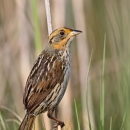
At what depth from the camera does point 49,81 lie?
258 cm

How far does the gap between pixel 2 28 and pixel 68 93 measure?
92 cm

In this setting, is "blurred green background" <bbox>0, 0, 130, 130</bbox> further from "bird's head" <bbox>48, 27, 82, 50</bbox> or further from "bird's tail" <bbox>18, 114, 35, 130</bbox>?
"bird's tail" <bbox>18, 114, 35, 130</bbox>

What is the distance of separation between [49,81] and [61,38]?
290 mm

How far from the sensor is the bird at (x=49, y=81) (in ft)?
8.32

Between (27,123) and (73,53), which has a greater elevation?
(73,53)

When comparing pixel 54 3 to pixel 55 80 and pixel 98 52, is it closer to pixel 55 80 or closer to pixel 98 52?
pixel 98 52

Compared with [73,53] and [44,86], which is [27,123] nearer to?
[44,86]

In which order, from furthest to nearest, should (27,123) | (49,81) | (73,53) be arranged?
(73,53) < (49,81) < (27,123)

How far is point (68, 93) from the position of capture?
12.1ft

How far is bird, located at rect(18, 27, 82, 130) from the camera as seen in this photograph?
8.32ft

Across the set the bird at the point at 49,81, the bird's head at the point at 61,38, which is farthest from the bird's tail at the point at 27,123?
the bird's head at the point at 61,38

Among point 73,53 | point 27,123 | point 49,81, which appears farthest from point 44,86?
point 73,53

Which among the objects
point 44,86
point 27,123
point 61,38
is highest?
point 61,38

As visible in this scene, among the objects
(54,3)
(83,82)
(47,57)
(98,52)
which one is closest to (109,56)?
(98,52)
